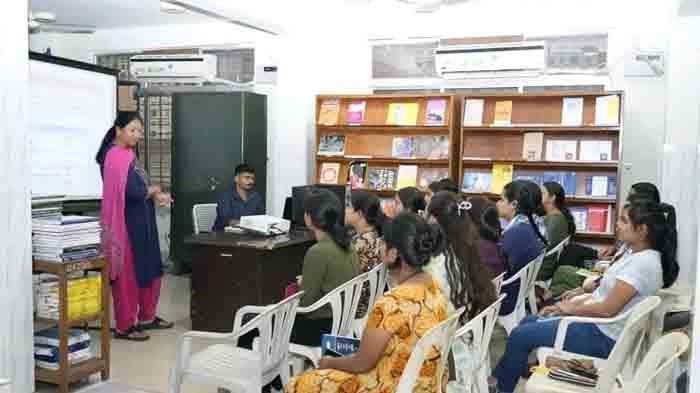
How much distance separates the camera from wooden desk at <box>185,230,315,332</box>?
4.82 meters

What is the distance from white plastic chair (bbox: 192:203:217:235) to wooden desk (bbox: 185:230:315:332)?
1.48 metres

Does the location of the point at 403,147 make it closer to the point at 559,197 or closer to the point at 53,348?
the point at 559,197

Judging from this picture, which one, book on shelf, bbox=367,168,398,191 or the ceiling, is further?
book on shelf, bbox=367,168,398,191

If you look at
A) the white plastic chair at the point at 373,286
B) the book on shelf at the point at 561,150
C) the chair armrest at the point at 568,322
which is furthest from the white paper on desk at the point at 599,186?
the chair armrest at the point at 568,322

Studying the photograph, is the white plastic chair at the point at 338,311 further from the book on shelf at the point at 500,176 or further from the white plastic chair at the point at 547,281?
the book on shelf at the point at 500,176

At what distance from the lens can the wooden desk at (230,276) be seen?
15.8 ft

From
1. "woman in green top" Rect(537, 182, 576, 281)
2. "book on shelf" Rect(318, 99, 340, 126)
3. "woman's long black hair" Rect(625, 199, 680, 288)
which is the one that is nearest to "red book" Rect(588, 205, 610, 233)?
"woman in green top" Rect(537, 182, 576, 281)

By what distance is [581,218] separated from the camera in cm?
624

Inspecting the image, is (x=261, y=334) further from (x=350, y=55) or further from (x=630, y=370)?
(x=350, y=55)

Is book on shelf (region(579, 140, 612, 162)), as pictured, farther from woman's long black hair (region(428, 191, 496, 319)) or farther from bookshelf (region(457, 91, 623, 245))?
woman's long black hair (region(428, 191, 496, 319))

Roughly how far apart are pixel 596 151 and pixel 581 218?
0.61 m

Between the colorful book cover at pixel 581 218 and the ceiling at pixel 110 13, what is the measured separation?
13.7ft

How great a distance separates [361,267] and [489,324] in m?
1.12

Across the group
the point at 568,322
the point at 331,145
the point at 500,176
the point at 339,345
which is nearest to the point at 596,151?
Answer: the point at 500,176
